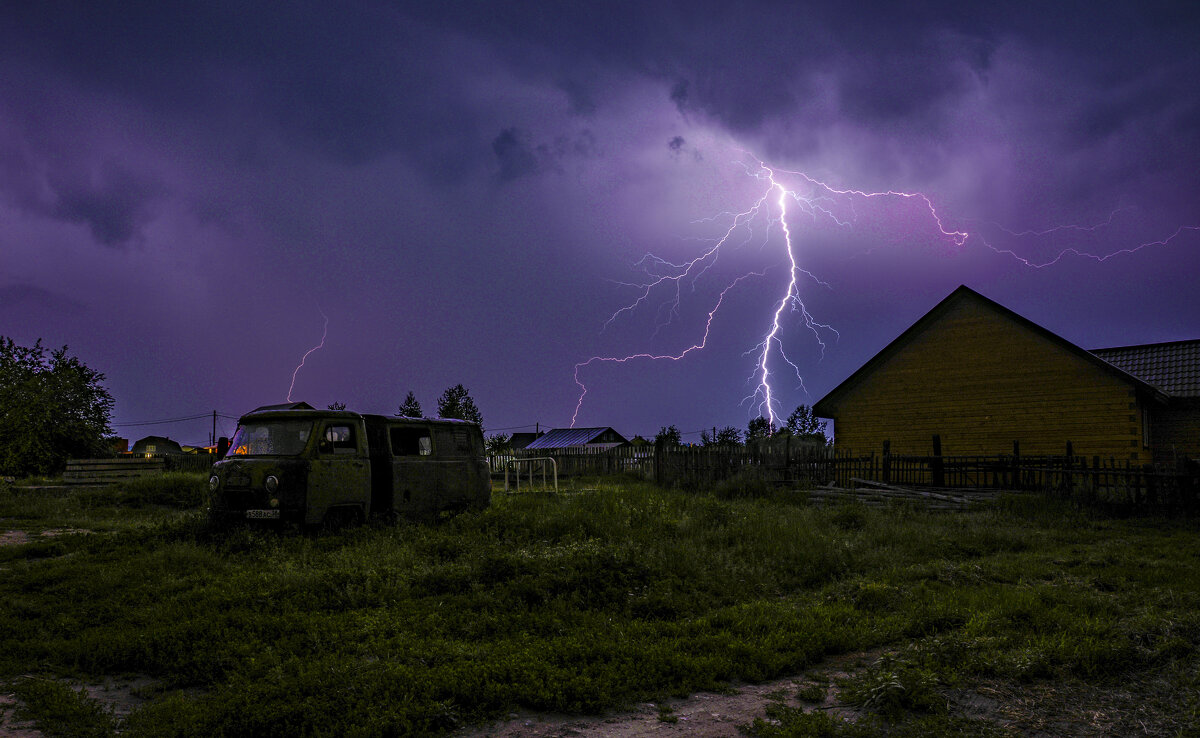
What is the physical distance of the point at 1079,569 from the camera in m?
9.86

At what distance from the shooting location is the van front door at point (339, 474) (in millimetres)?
11398

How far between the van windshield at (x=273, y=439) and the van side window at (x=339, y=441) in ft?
0.98

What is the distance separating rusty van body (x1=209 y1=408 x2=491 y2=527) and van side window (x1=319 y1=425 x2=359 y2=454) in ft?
0.06

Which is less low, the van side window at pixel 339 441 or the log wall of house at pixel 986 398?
the log wall of house at pixel 986 398

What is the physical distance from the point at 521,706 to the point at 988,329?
2534 cm

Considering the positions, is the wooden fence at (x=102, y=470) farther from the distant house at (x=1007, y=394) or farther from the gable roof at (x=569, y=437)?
the gable roof at (x=569, y=437)

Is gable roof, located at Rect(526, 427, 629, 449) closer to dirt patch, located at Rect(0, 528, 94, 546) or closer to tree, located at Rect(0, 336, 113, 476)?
tree, located at Rect(0, 336, 113, 476)

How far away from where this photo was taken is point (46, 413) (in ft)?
90.5

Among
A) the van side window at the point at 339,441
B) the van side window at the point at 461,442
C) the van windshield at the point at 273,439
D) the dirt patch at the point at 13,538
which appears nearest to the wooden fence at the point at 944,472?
Answer: the van side window at the point at 461,442

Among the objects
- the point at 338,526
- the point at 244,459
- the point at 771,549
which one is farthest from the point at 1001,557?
the point at 244,459

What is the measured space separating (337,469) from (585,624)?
648 centimetres

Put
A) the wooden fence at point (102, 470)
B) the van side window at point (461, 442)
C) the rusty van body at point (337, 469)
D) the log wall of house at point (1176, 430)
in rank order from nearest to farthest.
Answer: the rusty van body at point (337, 469)
the van side window at point (461, 442)
the wooden fence at point (102, 470)
the log wall of house at point (1176, 430)

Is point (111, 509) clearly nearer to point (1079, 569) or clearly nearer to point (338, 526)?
point (338, 526)

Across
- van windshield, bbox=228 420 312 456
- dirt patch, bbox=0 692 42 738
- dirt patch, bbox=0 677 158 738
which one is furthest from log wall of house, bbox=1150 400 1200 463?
dirt patch, bbox=0 692 42 738
